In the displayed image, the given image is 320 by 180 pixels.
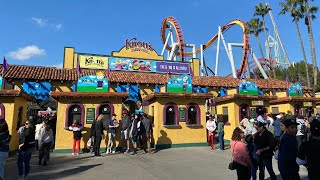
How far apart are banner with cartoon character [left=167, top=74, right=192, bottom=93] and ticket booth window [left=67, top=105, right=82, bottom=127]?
499 cm

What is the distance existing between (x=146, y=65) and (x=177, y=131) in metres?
13.0

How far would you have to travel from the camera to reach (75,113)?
12.3 meters

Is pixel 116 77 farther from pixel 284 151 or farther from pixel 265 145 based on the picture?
pixel 284 151

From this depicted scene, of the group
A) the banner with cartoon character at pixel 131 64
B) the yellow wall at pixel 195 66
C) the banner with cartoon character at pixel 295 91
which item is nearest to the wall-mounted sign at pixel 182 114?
the banner with cartoon character at pixel 295 91

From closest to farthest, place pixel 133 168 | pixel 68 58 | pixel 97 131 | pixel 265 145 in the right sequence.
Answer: pixel 265 145, pixel 133 168, pixel 97 131, pixel 68 58

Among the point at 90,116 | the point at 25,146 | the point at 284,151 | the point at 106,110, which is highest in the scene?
the point at 106,110

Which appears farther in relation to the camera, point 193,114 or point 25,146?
point 193,114

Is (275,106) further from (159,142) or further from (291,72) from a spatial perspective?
(291,72)

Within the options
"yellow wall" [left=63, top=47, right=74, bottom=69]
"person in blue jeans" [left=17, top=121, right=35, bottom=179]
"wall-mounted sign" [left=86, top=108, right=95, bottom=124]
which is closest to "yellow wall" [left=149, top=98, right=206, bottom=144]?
"wall-mounted sign" [left=86, top=108, right=95, bottom=124]

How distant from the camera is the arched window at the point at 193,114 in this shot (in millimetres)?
14086

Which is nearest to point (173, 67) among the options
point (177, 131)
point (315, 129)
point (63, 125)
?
point (177, 131)

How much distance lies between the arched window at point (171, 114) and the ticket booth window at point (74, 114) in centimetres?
458

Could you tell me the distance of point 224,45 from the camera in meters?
33.6

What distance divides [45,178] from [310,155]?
6.79 metres
